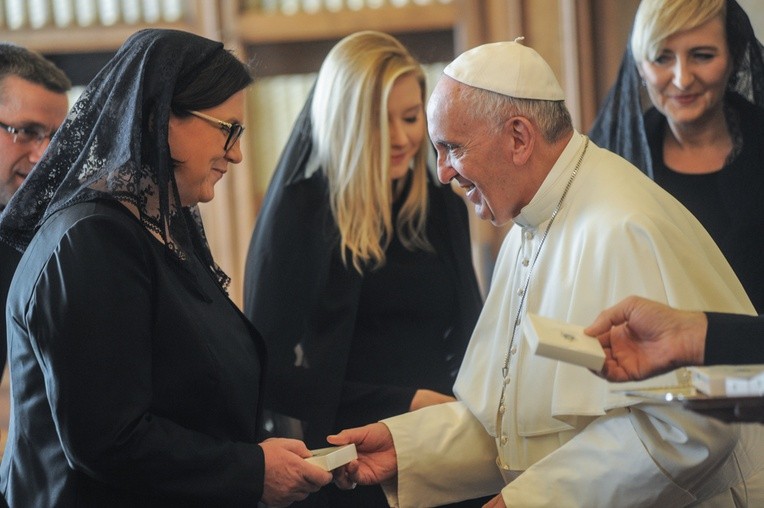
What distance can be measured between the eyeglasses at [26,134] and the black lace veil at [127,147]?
27.1 inches

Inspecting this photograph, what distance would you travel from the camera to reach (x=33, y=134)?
9.37 ft

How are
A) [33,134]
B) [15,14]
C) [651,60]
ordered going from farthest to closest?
[15,14] < [651,60] < [33,134]

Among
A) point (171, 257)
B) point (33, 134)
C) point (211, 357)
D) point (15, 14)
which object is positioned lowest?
point (211, 357)

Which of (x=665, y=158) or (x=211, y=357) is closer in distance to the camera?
(x=211, y=357)

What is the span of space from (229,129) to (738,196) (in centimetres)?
153

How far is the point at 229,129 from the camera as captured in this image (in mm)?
2211

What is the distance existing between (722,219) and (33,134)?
1.90 m

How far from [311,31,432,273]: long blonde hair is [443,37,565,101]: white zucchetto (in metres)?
0.72

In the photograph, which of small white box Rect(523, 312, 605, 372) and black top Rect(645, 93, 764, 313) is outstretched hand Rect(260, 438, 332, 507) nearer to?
small white box Rect(523, 312, 605, 372)

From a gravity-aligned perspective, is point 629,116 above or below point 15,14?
below

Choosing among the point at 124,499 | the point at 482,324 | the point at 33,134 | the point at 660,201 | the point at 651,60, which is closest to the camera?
the point at 124,499

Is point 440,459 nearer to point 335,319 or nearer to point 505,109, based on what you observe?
point 335,319

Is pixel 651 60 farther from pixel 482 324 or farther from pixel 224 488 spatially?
pixel 224 488

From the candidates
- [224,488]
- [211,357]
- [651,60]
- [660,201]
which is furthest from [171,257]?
[651,60]
